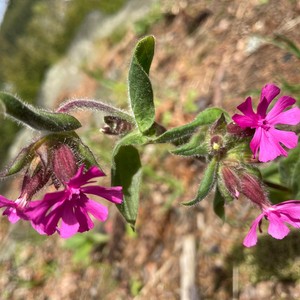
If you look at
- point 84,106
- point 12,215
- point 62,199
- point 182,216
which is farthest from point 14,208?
point 182,216

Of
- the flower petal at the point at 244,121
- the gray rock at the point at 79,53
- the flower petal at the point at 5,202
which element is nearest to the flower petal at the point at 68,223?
the flower petal at the point at 5,202

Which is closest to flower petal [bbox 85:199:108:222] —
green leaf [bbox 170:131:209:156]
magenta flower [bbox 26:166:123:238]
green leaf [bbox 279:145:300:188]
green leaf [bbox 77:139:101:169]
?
magenta flower [bbox 26:166:123:238]

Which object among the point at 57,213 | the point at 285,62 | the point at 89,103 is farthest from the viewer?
the point at 285,62

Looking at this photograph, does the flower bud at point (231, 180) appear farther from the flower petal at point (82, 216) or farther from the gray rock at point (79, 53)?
the gray rock at point (79, 53)

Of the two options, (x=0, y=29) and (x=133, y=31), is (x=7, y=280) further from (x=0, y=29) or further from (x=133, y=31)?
(x=0, y=29)

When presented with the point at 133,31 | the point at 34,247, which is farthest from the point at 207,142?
the point at 133,31

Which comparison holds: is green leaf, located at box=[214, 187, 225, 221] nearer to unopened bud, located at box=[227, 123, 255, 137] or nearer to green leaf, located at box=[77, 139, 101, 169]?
unopened bud, located at box=[227, 123, 255, 137]
